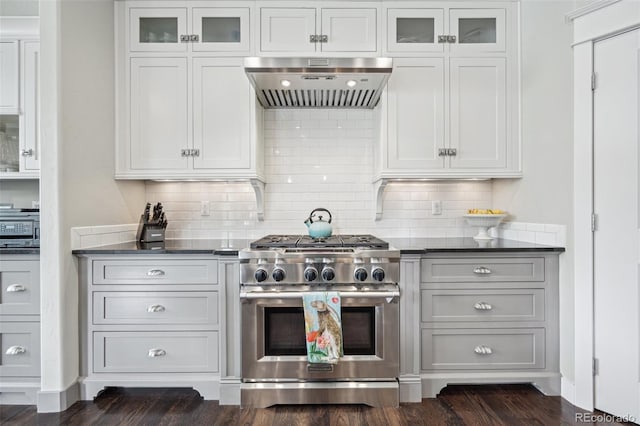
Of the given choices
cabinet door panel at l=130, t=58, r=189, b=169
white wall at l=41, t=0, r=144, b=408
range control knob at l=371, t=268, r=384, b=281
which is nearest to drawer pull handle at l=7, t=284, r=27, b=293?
white wall at l=41, t=0, r=144, b=408

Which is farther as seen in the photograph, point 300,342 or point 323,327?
point 300,342

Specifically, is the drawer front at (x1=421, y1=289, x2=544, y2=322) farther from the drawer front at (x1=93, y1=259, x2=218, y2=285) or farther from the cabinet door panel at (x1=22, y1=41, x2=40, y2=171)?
the cabinet door panel at (x1=22, y1=41, x2=40, y2=171)

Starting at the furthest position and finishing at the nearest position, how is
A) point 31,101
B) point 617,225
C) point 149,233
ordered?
point 149,233 < point 31,101 < point 617,225

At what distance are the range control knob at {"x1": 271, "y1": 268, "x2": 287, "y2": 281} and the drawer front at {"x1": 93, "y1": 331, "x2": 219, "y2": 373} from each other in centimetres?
54

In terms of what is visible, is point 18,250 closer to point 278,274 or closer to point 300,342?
point 278,274

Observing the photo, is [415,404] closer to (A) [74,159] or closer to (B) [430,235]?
(B) [430,235]

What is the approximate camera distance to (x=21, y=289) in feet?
6.95

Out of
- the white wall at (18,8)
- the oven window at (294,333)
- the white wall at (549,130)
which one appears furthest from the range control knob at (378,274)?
the white wall at (18,8)

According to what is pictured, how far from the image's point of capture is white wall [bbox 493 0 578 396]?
217 centimetres

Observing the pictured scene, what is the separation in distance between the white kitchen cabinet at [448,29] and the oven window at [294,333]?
191 centimetres

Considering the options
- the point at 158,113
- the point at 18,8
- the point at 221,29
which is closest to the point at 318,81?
the point at 221,29

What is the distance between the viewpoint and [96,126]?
7.74 feet

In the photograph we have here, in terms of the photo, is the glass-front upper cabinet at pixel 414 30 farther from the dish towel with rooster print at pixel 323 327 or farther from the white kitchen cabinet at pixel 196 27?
the dish towel with rooster print at pixel 323 327

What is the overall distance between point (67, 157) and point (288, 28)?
5.53 ft
